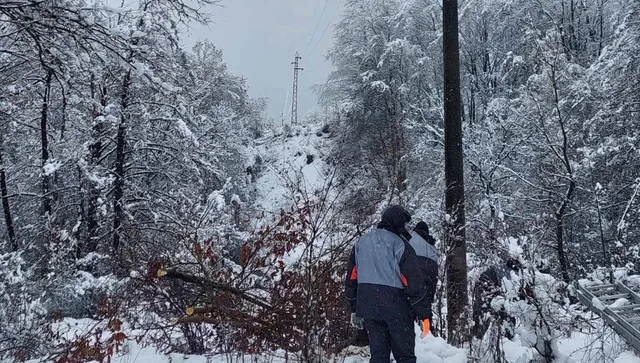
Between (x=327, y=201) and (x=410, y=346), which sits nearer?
(x=410, y=346)

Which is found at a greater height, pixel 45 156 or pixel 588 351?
pixel 45 156

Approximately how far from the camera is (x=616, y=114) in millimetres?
10977

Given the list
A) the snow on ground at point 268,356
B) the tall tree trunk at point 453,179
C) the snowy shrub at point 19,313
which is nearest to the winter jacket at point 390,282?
the snow on ground at point 268,356

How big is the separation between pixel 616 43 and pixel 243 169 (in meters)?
20.5

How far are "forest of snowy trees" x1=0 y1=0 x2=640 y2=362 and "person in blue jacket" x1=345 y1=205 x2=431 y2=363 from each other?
69 centimetres

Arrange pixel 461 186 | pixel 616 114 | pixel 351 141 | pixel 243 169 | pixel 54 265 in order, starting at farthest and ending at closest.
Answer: pixel 243 169, pixel 351 141, pixel 616 114, pixel 54 265, pixel 461 186

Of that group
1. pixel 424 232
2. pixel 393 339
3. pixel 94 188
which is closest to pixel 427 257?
pixel 424 232

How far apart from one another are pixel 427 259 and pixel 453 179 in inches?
70.1

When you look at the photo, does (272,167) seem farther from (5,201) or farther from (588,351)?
(5,201)

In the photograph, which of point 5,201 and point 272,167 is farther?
point 5,201

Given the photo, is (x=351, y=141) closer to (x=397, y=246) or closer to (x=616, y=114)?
(x=616, y=114)

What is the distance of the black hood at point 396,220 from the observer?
4.20 metres

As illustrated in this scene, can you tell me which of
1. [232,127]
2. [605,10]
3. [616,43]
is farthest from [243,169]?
[616,43]

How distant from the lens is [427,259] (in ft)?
13.6
